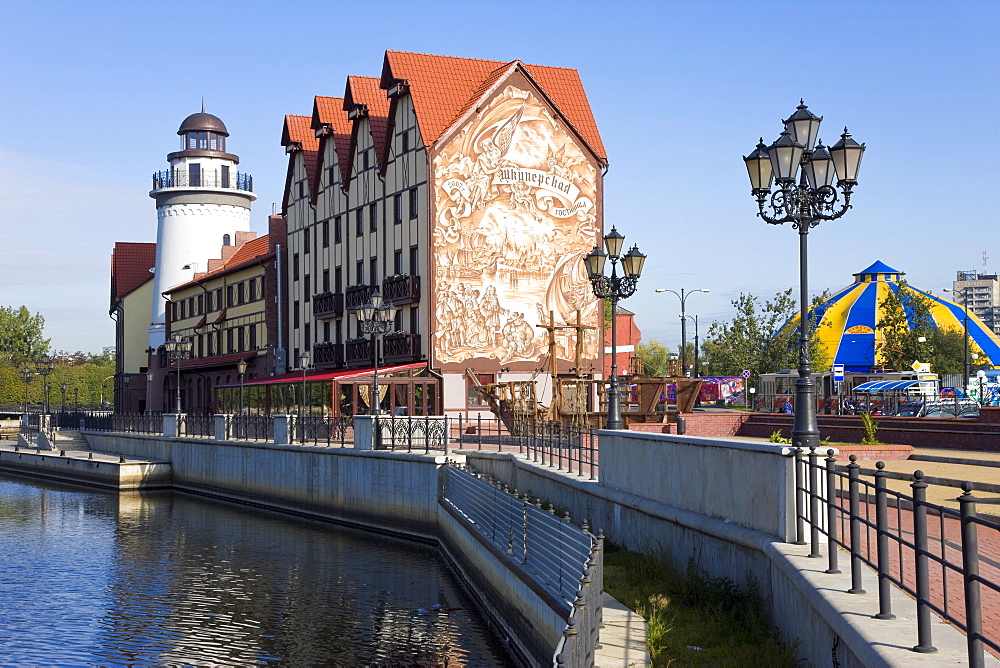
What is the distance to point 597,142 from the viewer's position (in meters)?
50.3

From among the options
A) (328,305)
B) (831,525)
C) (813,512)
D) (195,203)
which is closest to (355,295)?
(328,305)

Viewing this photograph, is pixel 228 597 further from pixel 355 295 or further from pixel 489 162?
pixel 355 295

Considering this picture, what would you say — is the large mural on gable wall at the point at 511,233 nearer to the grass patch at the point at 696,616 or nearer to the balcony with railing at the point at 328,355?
the balcony with railing at the point at 328,355

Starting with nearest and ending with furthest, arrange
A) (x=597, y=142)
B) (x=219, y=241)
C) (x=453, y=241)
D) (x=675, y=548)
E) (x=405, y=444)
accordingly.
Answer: (x=675, y=548)
(x=405, y=444)
(x=453, y=241)
(x=597, y=142)
(x=219, y=241)

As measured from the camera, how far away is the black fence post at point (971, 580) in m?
6.14

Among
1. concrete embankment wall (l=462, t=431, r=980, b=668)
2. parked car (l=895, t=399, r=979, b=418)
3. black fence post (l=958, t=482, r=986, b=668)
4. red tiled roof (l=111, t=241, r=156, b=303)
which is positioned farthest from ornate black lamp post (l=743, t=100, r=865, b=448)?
red tiled roof (l=111, t=241, r=156, b=303)

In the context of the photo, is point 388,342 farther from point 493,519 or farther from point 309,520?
point 493,519

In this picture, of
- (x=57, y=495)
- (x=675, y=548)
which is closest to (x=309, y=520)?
(x=57, y=495)

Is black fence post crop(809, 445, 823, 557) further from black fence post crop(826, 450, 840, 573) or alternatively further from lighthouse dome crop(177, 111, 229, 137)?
lighthouse dome crop(177, 111, 229, 137)

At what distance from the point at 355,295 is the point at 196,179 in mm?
32080

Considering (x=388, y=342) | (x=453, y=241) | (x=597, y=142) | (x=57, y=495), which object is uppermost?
(x=597, y=142)

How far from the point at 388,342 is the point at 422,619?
93.8 feet

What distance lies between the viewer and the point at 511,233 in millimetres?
47719

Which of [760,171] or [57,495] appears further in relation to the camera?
[57,495]
